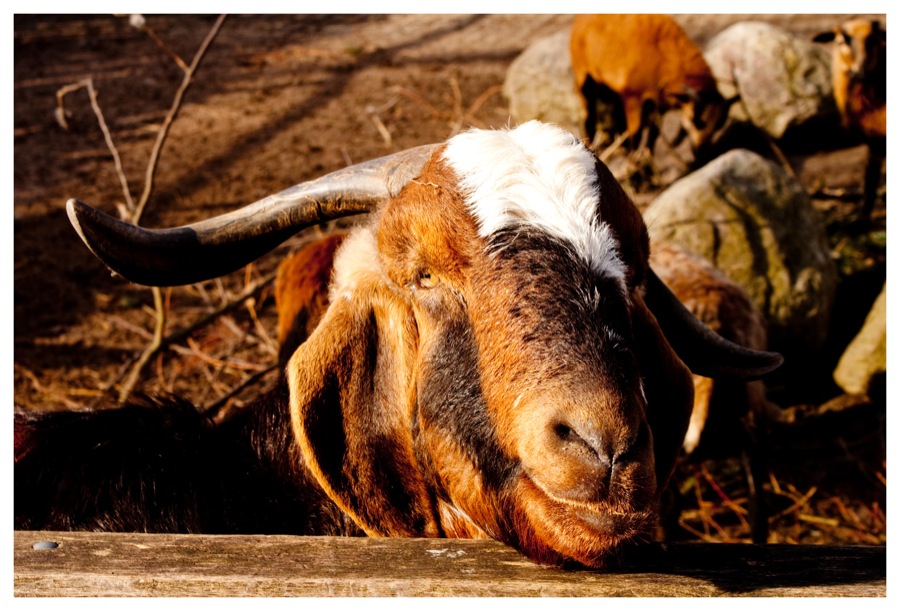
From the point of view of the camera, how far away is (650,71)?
1132 centimetres

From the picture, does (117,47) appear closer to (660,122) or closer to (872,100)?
(660,122)

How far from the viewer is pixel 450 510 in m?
2.67

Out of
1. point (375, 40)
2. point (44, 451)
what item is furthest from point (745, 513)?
point (375, 40)

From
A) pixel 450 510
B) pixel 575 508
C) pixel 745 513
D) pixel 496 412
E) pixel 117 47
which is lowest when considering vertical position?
pixel 745 513

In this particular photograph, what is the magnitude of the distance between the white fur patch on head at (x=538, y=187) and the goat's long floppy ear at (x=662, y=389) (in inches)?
17.2

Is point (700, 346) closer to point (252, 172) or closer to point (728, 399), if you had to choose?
point (728, 399)

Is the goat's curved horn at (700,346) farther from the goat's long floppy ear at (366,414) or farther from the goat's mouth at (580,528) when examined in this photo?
the goat's mouth at (580,528)

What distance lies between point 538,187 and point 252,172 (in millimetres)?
7843

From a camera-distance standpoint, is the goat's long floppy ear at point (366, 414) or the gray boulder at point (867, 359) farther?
the gray boulder at point (867, 359)

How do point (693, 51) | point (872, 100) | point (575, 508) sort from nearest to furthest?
1. point (575, 508)
2. point (872, 100)
3. point (693, 51)

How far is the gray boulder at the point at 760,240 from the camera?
7.03 meters

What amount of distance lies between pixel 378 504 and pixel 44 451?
117 cm

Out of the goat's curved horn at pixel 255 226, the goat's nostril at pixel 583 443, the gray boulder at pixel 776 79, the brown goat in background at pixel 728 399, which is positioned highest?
the goat's curved horn at pixel 255 226

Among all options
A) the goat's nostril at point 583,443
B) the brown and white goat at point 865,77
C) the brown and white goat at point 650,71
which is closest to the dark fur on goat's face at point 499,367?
the goat's nostril at point 583,443
